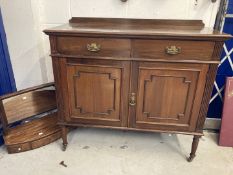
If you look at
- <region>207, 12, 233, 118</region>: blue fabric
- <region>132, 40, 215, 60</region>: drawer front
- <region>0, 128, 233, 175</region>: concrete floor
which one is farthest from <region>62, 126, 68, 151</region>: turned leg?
<region>207, 12, 233, 118</region>: blue fabric

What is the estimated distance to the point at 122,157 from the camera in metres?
1.51

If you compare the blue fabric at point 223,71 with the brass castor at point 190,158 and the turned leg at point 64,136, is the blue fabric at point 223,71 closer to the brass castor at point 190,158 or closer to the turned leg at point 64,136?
the brass castor at point 190,158

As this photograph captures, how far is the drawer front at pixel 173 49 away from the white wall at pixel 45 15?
1.62 feet

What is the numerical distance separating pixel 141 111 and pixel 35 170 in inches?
32.8

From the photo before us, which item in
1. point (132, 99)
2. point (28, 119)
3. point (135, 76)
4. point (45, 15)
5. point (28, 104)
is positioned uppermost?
point (45, 15)

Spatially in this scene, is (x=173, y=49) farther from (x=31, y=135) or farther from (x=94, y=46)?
(x=31, y=135)

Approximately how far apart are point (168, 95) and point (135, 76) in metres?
0.24

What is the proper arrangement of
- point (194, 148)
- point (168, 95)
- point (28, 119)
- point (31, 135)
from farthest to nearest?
point (28, 119), point (31, 135), point (194, 148), point (168, 95)

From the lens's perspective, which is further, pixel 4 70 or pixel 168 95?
pixel 4 70

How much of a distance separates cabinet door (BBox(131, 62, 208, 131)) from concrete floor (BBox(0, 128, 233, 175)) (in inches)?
11.9

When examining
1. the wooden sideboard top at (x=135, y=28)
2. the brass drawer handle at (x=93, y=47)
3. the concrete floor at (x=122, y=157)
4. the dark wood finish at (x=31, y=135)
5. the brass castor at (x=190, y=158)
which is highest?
Result: the wooden sideboard top at (x=135, y=28)

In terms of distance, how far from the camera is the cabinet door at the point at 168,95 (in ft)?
3.88

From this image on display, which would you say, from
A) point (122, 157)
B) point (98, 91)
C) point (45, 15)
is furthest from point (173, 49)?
point (45, 15)

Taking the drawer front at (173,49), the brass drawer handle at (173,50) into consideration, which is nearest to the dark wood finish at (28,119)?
the drawer front at (173,49)
